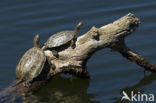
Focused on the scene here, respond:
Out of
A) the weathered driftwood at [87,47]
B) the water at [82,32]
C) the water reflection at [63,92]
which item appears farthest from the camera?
the water at [82,32]

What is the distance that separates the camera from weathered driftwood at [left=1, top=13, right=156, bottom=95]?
277 inches

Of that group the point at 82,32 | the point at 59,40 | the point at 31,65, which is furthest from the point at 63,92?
the point at 82,32

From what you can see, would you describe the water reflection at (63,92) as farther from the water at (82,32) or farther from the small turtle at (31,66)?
the small turtle at (31,66)

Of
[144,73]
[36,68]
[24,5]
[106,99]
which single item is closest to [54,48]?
[36,68]

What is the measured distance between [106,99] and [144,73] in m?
1.11

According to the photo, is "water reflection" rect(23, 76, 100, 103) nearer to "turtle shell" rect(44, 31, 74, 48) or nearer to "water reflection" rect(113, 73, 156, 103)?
"water reflection" rect(113, 73, 156, 103)

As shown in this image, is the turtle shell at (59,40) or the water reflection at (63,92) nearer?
the turtle shell at (59,40)

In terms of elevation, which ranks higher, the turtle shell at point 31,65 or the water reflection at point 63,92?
the turtle shell at point 31,65

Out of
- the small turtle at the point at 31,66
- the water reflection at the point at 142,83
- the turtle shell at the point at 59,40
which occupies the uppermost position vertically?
the turtle shell at the point at 59,40

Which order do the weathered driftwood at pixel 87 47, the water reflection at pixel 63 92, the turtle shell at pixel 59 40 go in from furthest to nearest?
the water reflection at pixel 63 92, the turtle shell at pixel 59 40, the weathered driftwood at pixel 87 47

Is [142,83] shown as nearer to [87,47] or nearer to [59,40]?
[87,47]

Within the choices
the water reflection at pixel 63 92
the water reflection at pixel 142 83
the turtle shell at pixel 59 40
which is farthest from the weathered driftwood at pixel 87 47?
the water reflection at pixel 142 83

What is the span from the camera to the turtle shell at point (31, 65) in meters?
7.12

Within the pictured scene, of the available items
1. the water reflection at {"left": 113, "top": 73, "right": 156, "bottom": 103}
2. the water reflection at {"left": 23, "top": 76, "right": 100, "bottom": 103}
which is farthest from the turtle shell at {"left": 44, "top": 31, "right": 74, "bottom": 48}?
the water reflection at {"left": 113, "top": 73, "right": 156, "bottom": 103}
